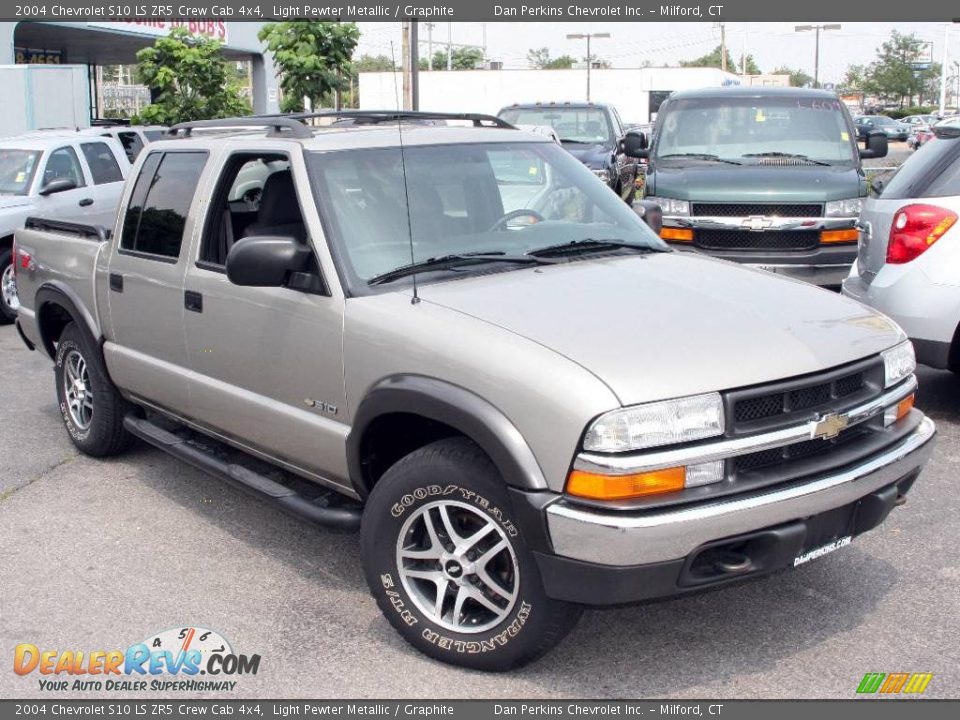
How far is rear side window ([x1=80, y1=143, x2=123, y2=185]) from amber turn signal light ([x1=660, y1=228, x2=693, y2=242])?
22.0 ft

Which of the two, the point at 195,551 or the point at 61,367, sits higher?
the point at 61,367

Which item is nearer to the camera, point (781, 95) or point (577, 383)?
point (577, 383)

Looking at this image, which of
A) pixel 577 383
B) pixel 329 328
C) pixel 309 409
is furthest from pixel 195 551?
pixel 577 383

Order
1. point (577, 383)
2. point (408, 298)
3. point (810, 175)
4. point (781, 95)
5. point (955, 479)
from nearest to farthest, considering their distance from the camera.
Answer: point (577, 383)
point (408, 298)
point (955, 479)
point (810, 175)
point (781, 95)

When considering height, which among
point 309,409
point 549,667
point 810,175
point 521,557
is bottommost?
point 549,667

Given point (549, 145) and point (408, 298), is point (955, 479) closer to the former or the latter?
point (549, 145)

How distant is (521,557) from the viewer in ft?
11.5

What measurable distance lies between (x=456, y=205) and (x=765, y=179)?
5.41m

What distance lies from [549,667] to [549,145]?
2.62m

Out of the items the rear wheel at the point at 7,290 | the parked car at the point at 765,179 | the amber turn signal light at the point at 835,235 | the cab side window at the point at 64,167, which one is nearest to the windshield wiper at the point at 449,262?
the parked car at the point at 765,179

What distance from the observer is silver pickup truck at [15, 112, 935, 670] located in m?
3.35

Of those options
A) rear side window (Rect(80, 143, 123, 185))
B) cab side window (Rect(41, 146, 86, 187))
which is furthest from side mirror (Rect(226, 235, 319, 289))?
rear side window (Rect(80, 143, 123, 185))

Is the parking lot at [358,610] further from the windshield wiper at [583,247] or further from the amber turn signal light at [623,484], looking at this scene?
the windshield wiper at [583,247]

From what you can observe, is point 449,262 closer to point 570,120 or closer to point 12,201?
point 12,201
